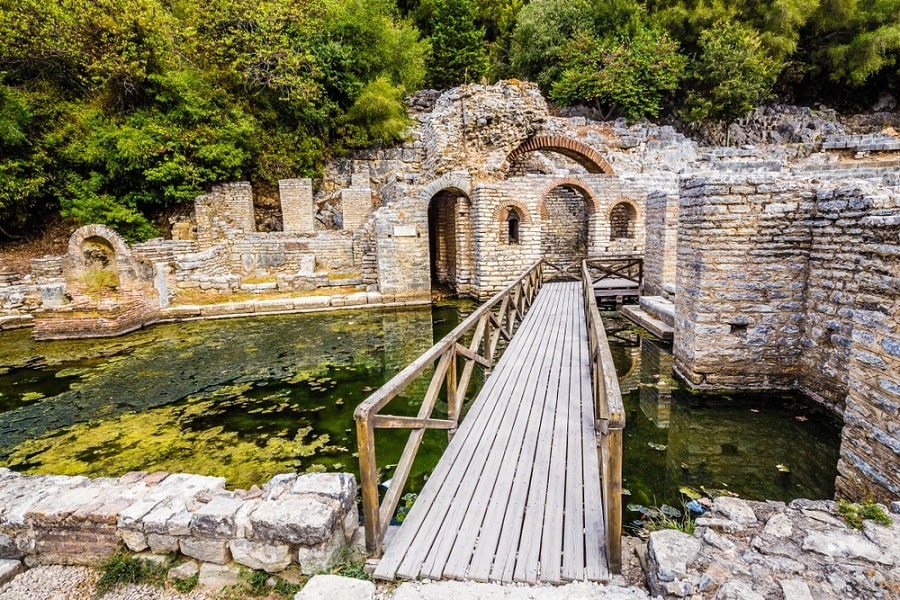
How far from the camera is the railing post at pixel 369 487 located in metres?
2.22

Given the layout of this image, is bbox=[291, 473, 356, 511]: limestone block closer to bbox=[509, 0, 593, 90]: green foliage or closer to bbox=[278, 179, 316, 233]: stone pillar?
bbox=[278, 179, 316, 233]: stone pillar

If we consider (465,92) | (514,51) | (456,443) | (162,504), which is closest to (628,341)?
(456,443)

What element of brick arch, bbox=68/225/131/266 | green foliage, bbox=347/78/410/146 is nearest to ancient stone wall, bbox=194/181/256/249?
brick arch, bbox=68/225/131/266

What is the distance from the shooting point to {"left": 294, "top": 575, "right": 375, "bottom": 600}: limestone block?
1917 millimetres

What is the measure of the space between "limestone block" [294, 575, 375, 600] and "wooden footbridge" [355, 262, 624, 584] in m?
0.14

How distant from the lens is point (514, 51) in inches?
1059

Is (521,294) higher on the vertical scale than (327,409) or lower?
higher

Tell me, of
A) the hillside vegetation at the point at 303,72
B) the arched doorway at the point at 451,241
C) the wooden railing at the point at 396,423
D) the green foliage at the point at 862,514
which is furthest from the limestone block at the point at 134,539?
the hillside vegetation at the point at 303,72

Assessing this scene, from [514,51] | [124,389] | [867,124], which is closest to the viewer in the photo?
[124,389]

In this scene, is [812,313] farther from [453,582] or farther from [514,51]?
[514,51]

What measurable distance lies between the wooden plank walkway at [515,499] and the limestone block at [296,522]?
36 cm

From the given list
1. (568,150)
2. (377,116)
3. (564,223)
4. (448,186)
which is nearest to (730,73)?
(564,223)

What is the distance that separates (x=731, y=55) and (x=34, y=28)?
28.9 m

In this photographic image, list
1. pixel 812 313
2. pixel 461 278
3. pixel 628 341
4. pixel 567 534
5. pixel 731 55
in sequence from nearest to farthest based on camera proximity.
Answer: pixel 567 534 → pixel 812 313 → pixel 628 341 → pixel 461 278 → pixel 731 55
